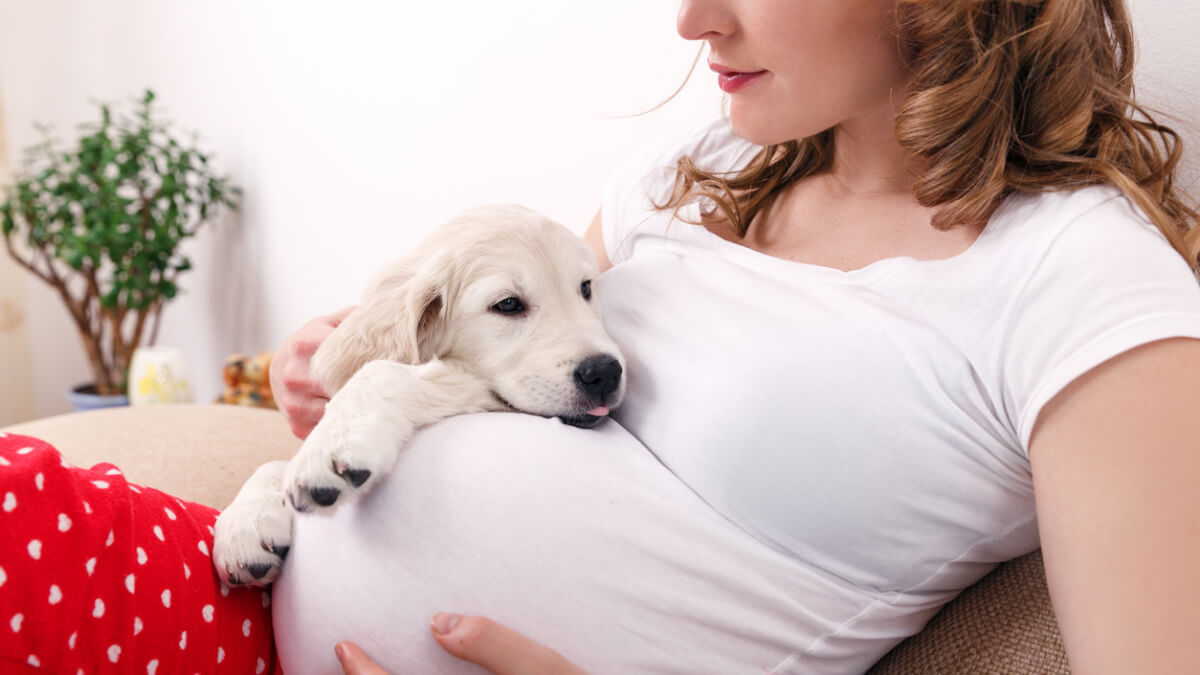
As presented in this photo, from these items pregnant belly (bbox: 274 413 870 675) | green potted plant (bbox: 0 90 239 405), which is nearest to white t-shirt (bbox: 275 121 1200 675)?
pregnant belly (bbox: 274 413 870 675)

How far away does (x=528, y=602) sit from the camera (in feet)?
2.69

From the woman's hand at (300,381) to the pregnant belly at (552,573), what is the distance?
1.04 feet

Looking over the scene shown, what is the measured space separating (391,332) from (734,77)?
0.53m

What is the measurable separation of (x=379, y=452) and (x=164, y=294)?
2833 mm

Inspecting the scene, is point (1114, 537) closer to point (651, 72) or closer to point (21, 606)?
point (21, 606)

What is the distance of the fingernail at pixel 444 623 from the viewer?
798 millimetres

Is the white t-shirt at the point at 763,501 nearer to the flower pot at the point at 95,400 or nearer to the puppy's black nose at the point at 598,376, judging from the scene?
the puppy's black nose at the point at 598,376

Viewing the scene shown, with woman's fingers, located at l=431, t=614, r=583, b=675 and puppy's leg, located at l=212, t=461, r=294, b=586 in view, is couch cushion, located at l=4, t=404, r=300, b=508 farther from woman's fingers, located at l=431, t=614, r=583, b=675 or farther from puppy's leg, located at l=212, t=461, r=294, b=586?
woman's fingers, located at l=431, t=614, r=583, b=675

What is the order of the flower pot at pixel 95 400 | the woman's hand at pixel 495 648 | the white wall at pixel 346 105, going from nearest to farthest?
the woman's hand at pixel 495 648
the white wall at pixel 346 105
the flower pot at pixel 95 400

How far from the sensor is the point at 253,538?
91 cm

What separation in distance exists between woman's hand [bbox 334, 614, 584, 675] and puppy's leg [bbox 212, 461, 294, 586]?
7.5 inches

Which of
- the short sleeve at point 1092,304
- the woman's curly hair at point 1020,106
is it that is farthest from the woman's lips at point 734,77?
the short sleeve at point 1092,304

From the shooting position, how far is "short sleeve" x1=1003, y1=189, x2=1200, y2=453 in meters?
0.72

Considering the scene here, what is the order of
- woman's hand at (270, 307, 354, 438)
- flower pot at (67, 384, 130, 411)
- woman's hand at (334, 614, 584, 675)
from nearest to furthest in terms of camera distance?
woman's hand at (334, 614, 584, 675)
woman's hand at (270, 307, 354, 438)
flower pot at (67, 384, 130, 411)
